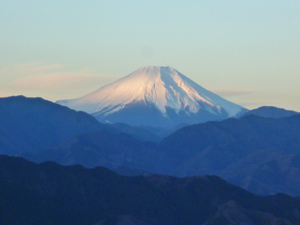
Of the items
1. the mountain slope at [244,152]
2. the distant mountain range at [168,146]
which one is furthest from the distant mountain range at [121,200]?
the mountain slope at [244,152]

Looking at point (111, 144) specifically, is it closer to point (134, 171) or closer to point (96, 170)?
point (134, 171)

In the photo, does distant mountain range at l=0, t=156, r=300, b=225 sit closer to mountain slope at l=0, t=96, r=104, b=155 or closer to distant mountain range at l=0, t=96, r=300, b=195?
distant mountain range at l=0, t=96, r=300, b=195

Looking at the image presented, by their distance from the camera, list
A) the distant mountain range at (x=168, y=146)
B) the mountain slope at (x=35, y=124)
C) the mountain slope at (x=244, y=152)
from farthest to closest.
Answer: the mountain slope at (x=35, y=124) < the distant mountain range at (x=168, y=146) < the mountain slope at (x=244, y=152)

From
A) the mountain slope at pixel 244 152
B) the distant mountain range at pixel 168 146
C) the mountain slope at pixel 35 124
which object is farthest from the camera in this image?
the mountain slope at pixel 35 124

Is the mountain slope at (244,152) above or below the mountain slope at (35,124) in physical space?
below

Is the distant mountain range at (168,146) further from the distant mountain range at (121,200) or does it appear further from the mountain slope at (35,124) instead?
the distant mountain range at (121,200)

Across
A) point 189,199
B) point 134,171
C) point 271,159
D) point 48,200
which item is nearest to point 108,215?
point 48,200

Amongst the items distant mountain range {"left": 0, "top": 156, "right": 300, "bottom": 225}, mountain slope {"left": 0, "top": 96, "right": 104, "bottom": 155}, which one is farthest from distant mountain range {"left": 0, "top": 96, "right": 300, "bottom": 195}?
distant mountain range {"left": 0, "top": 156, "right": 300, "bottom": 225}

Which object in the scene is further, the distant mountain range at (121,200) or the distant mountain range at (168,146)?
the distant mountain range at (168,146)
